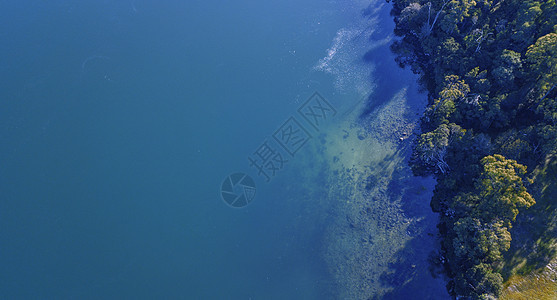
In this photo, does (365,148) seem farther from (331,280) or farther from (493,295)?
(493,295)

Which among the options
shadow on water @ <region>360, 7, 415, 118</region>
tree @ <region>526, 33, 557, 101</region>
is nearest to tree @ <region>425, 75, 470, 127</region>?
tree @ <region>526, 33, 557, 101</region>

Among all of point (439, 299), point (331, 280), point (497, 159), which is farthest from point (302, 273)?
point (497, 159)

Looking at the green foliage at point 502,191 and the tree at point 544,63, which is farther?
the tree at point 544,63

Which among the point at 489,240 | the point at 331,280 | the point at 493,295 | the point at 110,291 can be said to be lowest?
the point at 493,295

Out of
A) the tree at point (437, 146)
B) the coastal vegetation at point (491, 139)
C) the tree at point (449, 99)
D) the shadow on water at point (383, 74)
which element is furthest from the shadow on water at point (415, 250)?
→ the shadow on water at point (383, 74)

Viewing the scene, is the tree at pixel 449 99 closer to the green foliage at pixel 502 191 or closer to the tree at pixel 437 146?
the tree at pixel 437 146

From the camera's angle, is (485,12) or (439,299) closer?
(439,299)

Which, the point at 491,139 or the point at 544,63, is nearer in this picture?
the point at 544,63

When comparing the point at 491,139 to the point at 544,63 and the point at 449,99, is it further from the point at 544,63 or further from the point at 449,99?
the point at 544,63

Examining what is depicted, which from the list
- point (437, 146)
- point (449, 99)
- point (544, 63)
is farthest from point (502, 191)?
point (544, 63)
